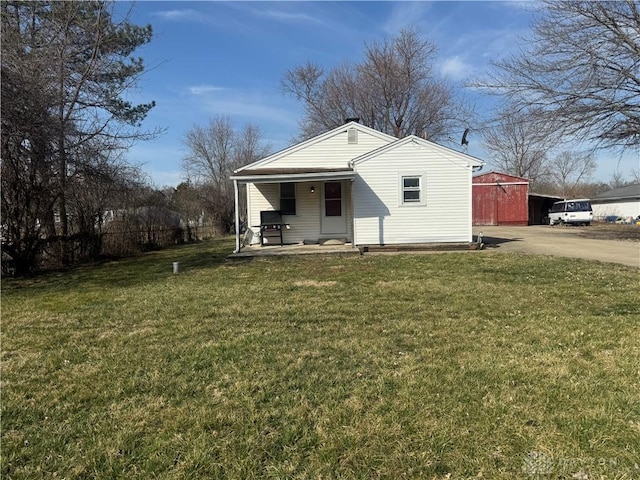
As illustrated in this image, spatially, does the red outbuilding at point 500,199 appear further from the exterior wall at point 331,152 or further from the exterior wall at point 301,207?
the exterior wall at point 301,207

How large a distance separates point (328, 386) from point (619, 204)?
4494 centimetres

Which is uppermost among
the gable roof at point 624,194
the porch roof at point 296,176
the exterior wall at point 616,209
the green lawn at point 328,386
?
the gable roof at point 624,194

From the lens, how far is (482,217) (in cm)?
2970

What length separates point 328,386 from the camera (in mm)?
3105

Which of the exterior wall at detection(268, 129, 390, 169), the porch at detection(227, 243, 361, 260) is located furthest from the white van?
the porch at detection(227, 243, 361, 260)

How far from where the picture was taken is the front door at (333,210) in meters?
13.7

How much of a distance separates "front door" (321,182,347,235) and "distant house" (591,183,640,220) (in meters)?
34.5

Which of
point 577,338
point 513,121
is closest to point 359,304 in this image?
point 577,338

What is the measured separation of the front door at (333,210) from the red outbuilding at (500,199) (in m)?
19.2

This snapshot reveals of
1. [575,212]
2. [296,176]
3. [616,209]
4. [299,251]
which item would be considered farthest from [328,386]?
[616,209]

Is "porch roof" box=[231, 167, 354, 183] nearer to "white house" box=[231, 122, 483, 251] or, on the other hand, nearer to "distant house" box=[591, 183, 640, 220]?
"white house" box=[231, 122, 483, 251]

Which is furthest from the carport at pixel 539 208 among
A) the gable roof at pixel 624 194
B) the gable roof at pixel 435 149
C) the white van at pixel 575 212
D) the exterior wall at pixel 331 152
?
the exterior wall at pixel 331 152

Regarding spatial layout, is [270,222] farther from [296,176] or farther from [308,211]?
[296,176]

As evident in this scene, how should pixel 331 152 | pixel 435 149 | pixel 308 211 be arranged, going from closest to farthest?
pixel 435 149 < pixel 308 211 < pixel 331 152
